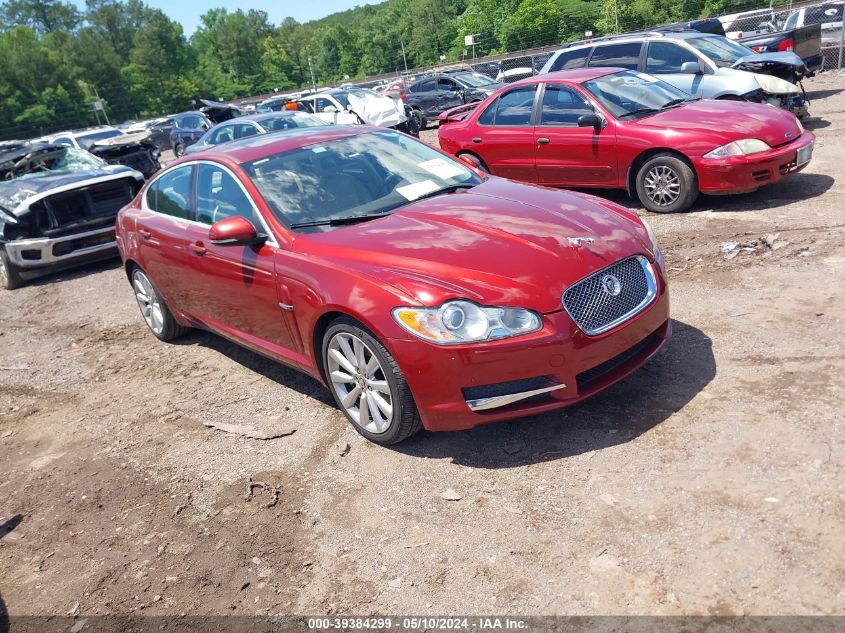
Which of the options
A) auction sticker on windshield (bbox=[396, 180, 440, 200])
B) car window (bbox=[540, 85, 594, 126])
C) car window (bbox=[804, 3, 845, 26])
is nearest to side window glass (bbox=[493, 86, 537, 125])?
car window (bbox=[540, 85, 594, 126])

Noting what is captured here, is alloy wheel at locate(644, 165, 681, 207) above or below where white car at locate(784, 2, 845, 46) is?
below

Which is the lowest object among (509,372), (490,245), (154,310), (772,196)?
(772,196)

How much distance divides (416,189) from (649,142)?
379 centimetres

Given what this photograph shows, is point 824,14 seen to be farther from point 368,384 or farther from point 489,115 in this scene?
point 368,384

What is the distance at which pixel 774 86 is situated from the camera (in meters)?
10.0

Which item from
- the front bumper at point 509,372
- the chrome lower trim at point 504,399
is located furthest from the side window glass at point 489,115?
the chrome lower trim at point 504,399

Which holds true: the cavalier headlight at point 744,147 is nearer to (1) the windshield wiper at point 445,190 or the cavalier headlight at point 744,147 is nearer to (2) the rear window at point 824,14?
(1) the windshield wiper at point 445,190

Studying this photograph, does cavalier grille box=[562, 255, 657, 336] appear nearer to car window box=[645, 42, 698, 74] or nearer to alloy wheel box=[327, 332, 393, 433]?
alloy wheel box=[327, 332, 393, 433]

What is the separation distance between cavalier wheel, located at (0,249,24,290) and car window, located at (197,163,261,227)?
5.59 meters

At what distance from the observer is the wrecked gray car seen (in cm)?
911

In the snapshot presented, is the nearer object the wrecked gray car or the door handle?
the door handle

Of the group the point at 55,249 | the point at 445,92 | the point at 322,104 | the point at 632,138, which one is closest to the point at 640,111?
the point at 632,138

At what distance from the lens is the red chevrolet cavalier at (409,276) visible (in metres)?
3.45

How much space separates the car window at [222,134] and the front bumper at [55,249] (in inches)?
228
